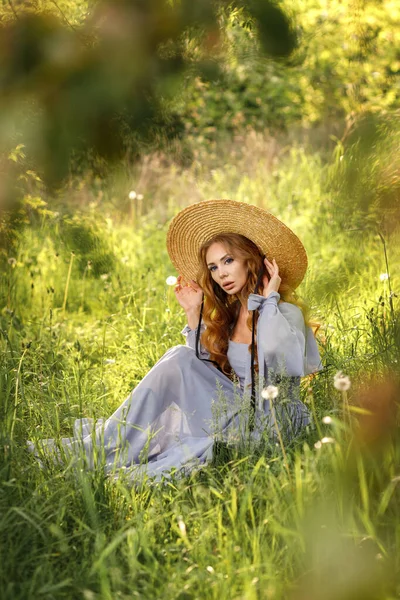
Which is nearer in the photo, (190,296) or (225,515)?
(225,515)

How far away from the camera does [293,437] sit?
288cm

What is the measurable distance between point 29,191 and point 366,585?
4.64 feet

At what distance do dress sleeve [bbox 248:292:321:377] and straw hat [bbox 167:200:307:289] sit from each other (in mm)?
294

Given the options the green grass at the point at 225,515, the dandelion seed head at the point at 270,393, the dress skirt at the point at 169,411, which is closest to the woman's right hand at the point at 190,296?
the dress skirt at the point at 169,411

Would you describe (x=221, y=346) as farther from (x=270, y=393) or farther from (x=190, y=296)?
(x=270, y=393)

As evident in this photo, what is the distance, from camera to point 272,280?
3295 mm

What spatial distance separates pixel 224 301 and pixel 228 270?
0.70 ft

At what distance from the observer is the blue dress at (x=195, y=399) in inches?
119

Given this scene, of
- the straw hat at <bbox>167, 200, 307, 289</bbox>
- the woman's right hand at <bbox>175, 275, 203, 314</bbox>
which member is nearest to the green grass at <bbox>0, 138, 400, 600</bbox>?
the straw hat at <bbox>167, 200, 307, 289</bbox>

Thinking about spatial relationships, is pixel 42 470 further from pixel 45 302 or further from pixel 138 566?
pixel 45 302

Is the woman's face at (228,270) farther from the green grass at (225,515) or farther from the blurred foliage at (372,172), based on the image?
the blurred foliage at (372,172)

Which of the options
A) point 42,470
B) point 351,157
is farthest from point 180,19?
point 42,470

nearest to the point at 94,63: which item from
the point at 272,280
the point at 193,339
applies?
the point at 272,280

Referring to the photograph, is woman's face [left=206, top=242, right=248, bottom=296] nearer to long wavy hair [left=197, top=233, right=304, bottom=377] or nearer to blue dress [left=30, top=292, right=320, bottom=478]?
long wavy hair [left=197, top=233, right=304, bottom=377]
